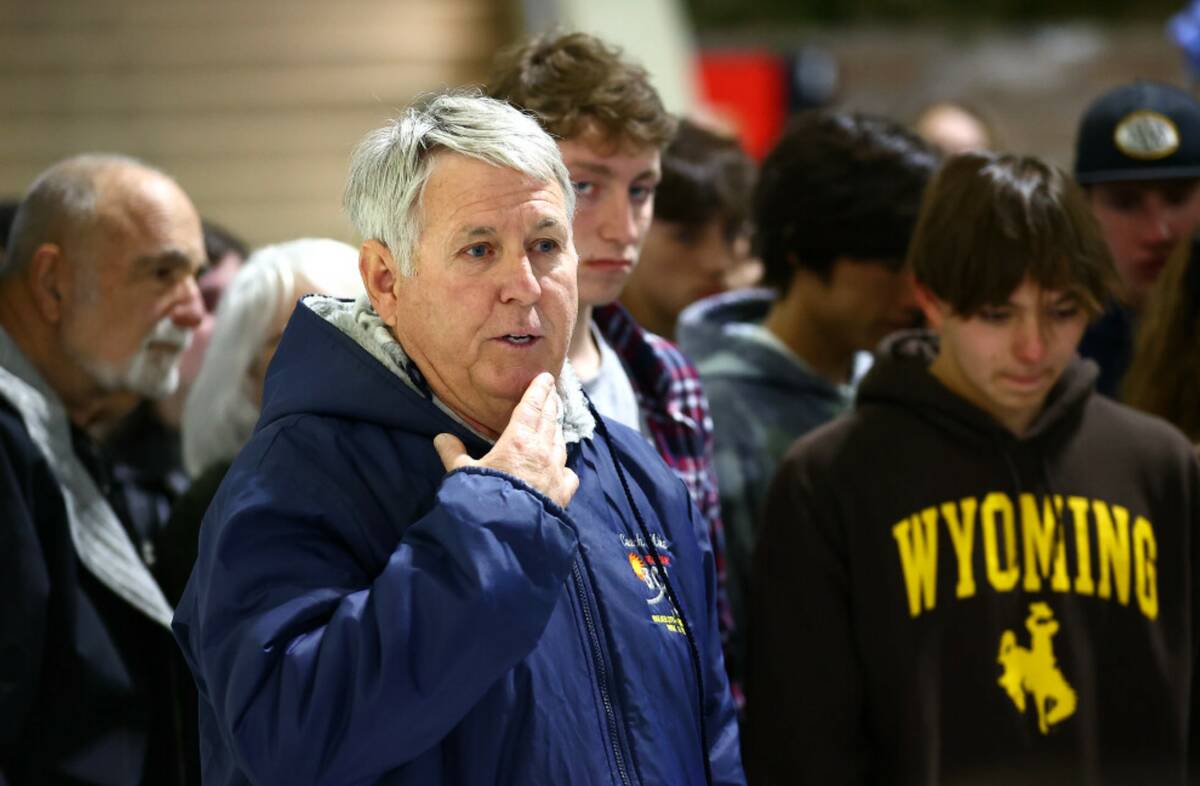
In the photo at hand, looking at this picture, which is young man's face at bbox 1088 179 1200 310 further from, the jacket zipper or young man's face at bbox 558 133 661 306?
the jacket zipper

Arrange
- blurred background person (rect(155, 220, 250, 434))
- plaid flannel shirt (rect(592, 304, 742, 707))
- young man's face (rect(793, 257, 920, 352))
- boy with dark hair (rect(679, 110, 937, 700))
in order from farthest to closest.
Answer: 1. blurred background person (rect(155, 220, 250, 434))
2. young man's face (rect(793, 257, 920, 352))
3. boy with dark hair (rect(679, 110, 937, 700))
4. plaid flannel shirt (rect(592, 304, 742, 707))

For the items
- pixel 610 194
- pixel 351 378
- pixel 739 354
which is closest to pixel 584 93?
pixel 610 194

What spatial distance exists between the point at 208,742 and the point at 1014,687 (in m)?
1.43

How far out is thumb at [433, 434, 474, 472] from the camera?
1.83m

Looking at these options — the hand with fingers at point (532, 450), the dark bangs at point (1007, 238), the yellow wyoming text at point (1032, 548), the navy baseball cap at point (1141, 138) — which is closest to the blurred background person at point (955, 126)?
the navy baseball cap at point (1141, 138)

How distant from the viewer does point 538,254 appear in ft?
6.46

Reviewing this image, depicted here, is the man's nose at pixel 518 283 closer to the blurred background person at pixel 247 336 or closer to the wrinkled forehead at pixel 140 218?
the blurred background person at pixel 247 336

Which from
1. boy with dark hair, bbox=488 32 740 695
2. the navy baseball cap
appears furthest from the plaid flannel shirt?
the navy baseball cap

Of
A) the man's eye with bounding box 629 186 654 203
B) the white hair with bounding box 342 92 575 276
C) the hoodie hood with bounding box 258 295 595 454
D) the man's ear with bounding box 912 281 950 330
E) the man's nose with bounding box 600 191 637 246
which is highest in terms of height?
the white hair with bounding box 342 92 575 276

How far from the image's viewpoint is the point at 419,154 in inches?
75.5

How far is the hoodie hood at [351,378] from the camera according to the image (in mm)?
1904

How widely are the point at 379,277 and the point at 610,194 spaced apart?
826mm

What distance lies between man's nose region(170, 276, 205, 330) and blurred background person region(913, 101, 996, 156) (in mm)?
2786

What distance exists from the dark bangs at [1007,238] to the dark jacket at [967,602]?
20 centimetres
